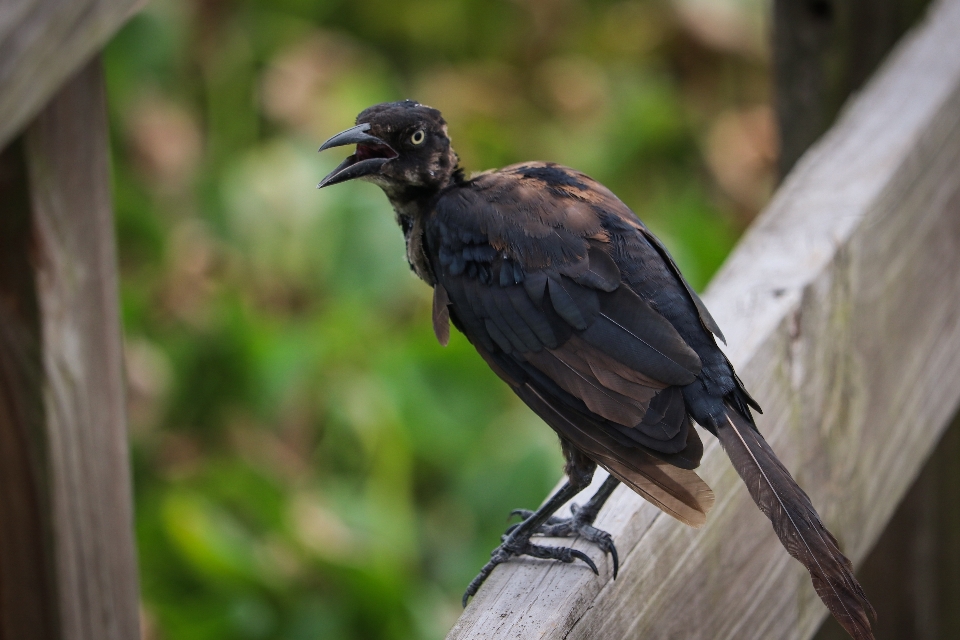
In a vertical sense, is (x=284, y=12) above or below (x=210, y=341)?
above

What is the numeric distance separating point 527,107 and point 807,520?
5.00 meters

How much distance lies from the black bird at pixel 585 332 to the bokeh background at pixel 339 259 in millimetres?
1529

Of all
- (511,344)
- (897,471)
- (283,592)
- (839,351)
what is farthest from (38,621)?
(283,592)

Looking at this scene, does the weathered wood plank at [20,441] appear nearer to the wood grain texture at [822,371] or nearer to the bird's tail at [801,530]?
the wood grain texture at [822,371]

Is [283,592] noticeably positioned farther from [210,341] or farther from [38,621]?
[38,621]

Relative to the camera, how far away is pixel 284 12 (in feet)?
21.4

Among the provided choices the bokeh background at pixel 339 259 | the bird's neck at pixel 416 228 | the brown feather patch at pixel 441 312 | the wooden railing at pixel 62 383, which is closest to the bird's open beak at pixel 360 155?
the bird's neck at pixel 416 228

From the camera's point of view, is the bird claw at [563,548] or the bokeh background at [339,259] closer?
the bird claw at [563,548]

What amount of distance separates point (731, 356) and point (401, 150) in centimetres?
109

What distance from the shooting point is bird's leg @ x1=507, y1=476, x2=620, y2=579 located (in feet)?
6.12

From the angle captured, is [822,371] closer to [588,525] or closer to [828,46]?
[588,525]

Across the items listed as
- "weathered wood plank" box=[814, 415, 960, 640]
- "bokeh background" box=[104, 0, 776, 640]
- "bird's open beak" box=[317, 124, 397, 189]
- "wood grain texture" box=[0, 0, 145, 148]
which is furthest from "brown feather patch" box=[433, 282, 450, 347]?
"bokeh background" box=[104, 0, 776, 640]

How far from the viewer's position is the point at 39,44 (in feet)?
4.53

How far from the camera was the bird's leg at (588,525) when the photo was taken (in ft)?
6.12
